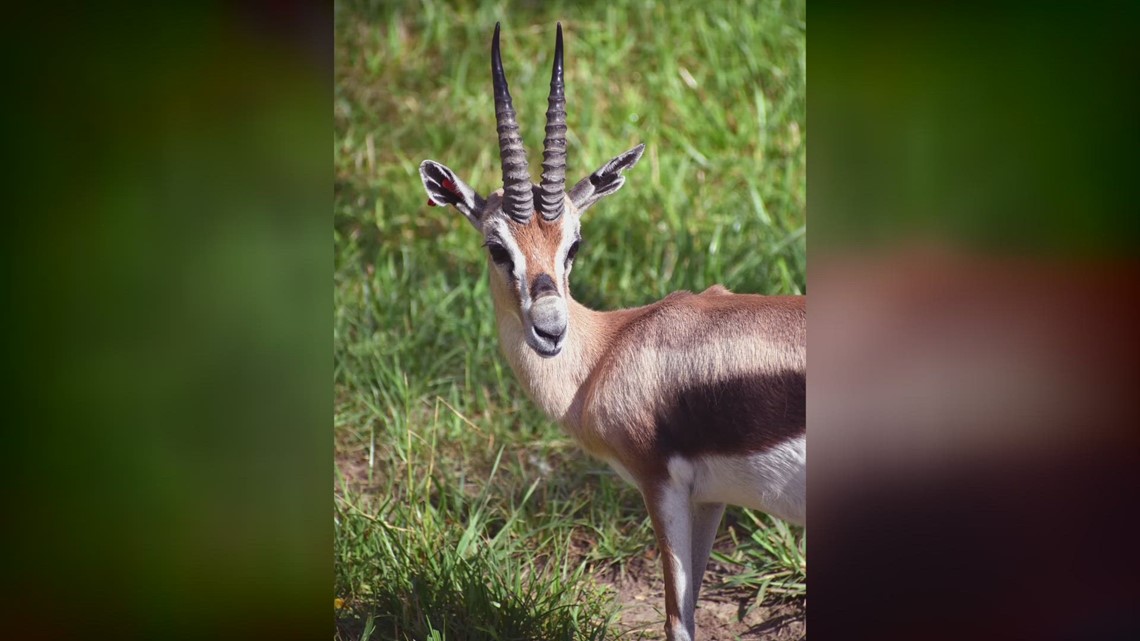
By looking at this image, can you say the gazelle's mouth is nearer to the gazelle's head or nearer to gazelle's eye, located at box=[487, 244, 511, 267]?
the gazelle's head

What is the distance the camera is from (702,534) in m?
3.55

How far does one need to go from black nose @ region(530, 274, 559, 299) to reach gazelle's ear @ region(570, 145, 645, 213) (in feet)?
0.81

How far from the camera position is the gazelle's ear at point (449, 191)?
133 inches

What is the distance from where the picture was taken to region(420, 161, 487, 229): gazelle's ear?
338cm

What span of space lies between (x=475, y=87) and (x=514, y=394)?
5.40ft

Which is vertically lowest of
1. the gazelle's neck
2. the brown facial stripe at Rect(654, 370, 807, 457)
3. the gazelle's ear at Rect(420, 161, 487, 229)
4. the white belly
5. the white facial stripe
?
the white belly

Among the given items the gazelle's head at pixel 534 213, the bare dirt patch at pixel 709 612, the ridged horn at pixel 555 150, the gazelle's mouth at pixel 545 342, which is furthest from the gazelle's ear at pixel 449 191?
the bare dirt patch at pixel 709 612

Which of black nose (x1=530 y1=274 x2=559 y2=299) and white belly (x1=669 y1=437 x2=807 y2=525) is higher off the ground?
black nose (x1=530 y1=274 x2=559 y2=299)
